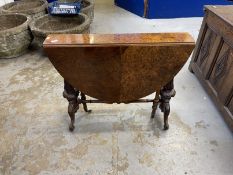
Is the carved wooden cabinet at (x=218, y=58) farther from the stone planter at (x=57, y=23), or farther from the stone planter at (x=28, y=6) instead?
the stone planter at (x=28, y=6)

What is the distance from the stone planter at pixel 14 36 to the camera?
7.38ft

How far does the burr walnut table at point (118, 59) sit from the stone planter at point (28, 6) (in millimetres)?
1810

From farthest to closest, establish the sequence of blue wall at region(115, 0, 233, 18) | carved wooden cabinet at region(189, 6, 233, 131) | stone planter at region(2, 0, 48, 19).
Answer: blue wall at region(115, 0, 233, 18) < stone planter at region(2, 0, 48, 19) < carved wooden cabinet at region(189, 6, 233, 131)

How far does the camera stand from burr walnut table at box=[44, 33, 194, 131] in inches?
43.1

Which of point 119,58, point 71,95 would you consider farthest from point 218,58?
point 71,95

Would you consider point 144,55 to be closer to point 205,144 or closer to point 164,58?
point 164,58

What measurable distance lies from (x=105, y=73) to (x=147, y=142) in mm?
662

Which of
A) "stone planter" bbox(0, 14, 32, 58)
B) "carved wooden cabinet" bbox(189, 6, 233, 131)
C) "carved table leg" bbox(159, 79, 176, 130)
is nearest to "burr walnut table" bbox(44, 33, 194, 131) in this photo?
"carved table leg" bbox(159, 79, 176, 130)

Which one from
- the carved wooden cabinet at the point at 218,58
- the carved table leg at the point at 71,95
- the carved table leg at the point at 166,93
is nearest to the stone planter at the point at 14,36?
the carved table leg at the point at 71,95

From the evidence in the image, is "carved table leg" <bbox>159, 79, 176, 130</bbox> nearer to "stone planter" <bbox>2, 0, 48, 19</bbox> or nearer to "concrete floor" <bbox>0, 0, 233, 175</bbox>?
"concrete floor" <bbox>0, 0, 233, 175</bbox>

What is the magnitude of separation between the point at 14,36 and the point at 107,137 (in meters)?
1.59

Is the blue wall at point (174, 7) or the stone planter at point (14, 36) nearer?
the stone planter at point (14, 36)

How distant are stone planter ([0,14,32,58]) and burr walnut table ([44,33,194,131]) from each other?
53.2 inches

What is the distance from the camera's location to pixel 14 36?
2279 millimetres
